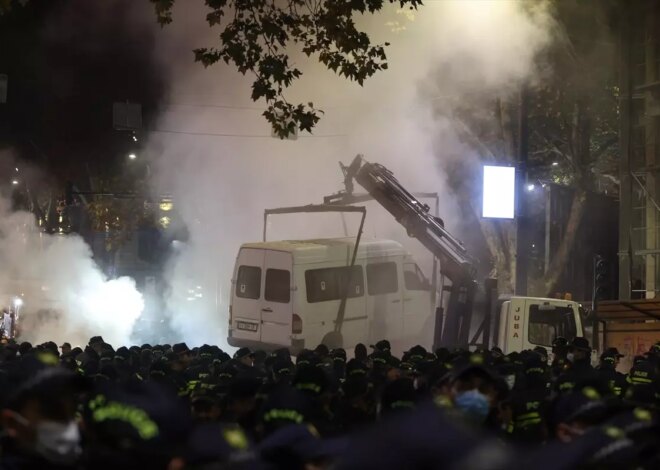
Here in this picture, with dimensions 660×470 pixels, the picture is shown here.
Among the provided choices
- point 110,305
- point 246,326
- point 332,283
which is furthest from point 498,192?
point 110,305

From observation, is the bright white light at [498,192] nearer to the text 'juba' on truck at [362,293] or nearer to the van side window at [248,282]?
the text 'juba' on truck at [362,293]

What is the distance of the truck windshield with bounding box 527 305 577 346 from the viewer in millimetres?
14117

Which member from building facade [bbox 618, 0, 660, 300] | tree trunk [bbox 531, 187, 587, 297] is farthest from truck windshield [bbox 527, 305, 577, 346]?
tree trunk [bbox 531, 187, 587, 297]

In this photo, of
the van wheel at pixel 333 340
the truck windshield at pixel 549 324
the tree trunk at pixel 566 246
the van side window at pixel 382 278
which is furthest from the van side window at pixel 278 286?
the tree trunk at pixel 566 246

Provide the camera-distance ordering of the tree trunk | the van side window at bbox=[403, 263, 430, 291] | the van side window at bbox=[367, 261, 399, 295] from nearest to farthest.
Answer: the van side window at bbox=[367, 261, 399, 295] → the van side window at bbox=[403, 263, 430, 291] → the tree trunk

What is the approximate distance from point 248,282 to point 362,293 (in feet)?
6.15

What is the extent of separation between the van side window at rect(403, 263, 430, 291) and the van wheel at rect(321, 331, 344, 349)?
1846mm

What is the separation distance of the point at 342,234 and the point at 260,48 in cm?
1037

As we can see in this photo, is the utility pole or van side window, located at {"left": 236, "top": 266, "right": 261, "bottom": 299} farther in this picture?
the utility pole

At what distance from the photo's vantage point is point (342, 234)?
68.7 feet

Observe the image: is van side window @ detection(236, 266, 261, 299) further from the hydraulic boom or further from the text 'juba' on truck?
the hydraulic boom

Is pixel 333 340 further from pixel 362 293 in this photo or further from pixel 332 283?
pixel 362 293

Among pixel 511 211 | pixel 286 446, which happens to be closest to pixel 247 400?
pixel 286 446

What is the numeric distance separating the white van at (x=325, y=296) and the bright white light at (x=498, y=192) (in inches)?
85.9
